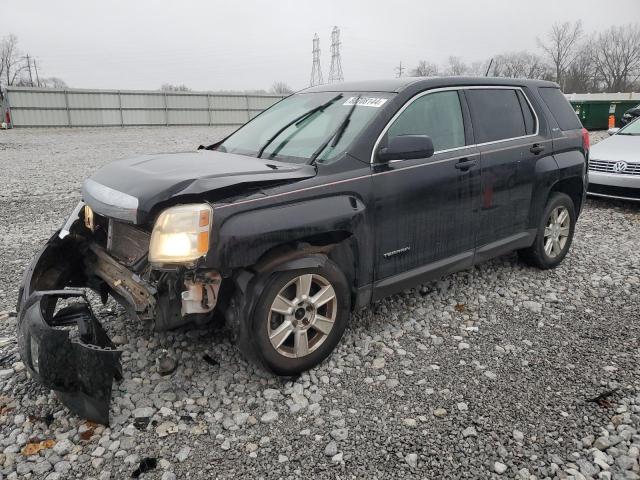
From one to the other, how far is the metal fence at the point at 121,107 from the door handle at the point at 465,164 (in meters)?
30.3

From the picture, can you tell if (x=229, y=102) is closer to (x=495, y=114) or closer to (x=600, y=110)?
(x=600, y=110)

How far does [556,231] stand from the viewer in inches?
205

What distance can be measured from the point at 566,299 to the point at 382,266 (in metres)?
2.06

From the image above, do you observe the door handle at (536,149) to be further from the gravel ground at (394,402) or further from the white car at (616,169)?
the white car at (616,169)

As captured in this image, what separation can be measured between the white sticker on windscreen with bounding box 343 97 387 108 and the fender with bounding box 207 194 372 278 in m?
0.82

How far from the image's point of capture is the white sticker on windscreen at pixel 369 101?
366 centimetres

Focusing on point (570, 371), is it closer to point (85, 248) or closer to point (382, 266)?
point (382, 266)

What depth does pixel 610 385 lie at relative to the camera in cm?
319

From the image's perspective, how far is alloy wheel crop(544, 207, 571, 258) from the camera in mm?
5105

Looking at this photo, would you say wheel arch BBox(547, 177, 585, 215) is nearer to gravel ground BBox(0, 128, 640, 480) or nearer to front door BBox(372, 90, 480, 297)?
gravel ground BBox(0, 128, 640, 480)

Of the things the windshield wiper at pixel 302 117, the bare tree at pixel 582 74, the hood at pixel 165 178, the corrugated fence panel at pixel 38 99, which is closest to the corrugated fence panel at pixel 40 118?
the corrugated fence panel at pixel 38 99

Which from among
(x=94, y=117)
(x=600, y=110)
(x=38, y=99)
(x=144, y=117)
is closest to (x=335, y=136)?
(x=600, y=110)

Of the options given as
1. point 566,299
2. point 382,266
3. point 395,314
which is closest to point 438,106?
point 382,266

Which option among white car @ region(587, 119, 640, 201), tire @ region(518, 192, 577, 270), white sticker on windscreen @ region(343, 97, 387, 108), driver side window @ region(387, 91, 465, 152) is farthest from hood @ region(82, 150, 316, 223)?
white car @ region(587, 119, 640, 201)
